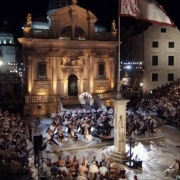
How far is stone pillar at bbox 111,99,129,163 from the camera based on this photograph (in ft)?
59.1

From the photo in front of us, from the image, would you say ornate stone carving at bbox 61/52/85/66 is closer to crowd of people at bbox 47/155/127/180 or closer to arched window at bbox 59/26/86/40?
arched window at bbox 59/26/86/40

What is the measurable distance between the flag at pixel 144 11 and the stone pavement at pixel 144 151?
8508 millimetres

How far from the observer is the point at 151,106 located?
33438mm

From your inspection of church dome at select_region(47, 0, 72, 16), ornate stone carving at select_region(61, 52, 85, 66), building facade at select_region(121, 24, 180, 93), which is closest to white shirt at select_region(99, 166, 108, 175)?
ornate stone carving at select_region(61, 52, 85, 66)

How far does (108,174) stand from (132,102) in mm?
24193

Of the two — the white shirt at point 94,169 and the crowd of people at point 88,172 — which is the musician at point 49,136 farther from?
the white shirt at point 94,169

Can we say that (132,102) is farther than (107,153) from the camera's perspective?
Yes

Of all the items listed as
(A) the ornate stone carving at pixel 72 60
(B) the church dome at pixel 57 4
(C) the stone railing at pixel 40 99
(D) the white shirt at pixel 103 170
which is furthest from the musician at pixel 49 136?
(B) the church dome at pixel 57 4

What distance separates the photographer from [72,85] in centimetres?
3675

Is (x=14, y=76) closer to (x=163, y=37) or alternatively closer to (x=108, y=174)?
(x=163, y=37)

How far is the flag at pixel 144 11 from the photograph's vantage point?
15117 millimetres

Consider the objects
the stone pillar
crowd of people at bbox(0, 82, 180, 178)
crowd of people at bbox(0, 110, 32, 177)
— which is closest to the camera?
crowd of people at bbox(0, 110, 32, 177)

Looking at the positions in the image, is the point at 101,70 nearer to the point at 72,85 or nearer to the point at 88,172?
the point at 72,85

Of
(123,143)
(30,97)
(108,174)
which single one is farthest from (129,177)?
(30,97)
